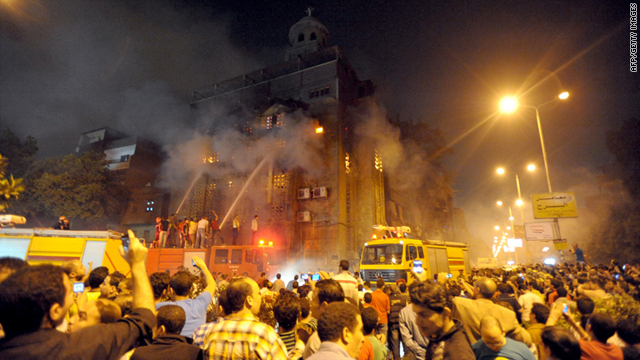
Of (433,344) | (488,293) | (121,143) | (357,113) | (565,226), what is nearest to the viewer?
(433,344)

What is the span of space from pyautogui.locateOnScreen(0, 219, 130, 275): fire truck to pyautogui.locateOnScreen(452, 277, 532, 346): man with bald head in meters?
10.5

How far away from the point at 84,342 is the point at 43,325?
22cm

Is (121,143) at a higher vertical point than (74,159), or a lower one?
higher

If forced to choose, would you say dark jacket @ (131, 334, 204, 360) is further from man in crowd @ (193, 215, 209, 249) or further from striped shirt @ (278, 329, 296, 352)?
man in crowd @ (193, 215, 209, 249)

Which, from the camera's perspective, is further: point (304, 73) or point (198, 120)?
point (198, 120)

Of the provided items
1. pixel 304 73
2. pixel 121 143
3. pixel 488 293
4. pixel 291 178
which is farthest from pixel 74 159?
pixel 488 293

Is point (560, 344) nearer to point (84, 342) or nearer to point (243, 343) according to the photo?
point (243, 343)

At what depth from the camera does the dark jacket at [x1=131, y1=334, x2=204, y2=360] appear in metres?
2.18

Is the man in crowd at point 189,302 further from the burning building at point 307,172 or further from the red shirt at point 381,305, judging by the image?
the burning building at point 307,172

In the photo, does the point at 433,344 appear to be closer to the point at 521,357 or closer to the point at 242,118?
the point at 521,357

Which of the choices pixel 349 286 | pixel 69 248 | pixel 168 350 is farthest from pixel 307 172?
pixel 168 350

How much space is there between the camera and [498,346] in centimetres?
254

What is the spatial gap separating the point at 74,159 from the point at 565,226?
194 feet

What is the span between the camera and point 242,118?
27125 millimetres
